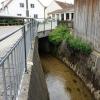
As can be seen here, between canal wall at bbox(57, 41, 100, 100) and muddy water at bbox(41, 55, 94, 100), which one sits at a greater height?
canal wall at bbox(57, 41, 100, 100)

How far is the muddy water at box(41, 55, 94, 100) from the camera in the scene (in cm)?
959

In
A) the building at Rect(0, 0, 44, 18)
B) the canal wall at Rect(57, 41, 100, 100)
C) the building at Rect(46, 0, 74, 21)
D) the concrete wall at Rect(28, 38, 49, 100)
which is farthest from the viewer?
the building at Rect(0, 0, 44, 18)

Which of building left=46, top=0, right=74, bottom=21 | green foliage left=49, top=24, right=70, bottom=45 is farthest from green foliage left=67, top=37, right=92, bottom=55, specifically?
building left=46, top=0, right=74, bottom=21

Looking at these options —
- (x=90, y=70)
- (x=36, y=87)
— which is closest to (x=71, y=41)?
(x=90, y=70)

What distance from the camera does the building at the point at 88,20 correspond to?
10.5 metres

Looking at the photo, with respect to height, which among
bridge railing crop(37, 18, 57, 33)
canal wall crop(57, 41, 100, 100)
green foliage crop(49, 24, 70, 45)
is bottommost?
canal wall crop(57, 41, 100, 100)

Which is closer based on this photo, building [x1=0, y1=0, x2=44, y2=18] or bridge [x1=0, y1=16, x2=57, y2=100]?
bridge [x1=0, y1=16, x2=57, y2=100]

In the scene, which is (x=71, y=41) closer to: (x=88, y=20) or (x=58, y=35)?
(x=88, y=20)

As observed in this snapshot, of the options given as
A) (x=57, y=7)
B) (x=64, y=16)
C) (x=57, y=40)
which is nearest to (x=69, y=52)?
(x=57, y=40)

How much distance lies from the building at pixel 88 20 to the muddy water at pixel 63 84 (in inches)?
93.4

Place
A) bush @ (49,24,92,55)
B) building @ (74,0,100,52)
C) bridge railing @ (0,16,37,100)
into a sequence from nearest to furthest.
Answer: bridge railing @ (0,16,37,100) → building @ (74,0,100,52) → bush @ (49,24,92,55)

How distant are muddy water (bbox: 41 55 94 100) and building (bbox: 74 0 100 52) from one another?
2.37 m

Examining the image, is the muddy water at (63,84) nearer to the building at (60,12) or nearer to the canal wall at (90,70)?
the canal wall at (90,70)

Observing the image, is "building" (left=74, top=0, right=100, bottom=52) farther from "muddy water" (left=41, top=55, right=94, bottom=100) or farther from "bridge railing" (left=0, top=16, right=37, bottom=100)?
"bridge railing" (left=0, top=16, right=37, bottom=100)
